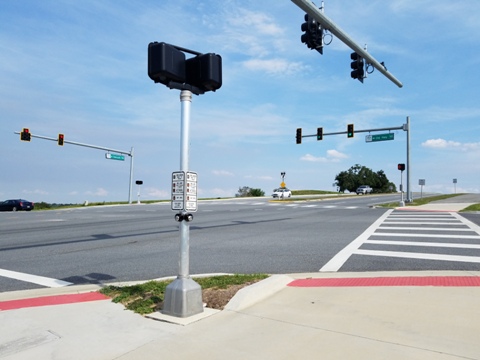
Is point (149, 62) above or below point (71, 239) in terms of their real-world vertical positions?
above

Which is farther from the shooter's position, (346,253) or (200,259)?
(346,253)

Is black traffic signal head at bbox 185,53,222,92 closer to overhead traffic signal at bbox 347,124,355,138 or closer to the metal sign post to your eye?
the metal sign post

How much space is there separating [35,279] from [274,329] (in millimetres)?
5186

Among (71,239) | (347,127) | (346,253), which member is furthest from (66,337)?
(347,127)

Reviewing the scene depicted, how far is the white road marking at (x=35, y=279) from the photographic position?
6.67 metres

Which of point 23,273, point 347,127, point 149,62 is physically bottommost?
point 23,273

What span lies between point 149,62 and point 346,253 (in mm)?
6842

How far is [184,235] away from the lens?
4531 millimetres

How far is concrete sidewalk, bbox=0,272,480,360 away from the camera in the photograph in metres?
3.45

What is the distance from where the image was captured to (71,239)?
12.8m

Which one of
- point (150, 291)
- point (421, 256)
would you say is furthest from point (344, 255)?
point (150, 291)

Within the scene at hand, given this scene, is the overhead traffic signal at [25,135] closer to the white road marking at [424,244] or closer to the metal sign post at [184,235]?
the white road marking at [424,244]

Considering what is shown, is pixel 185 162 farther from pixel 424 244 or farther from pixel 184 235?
pixel 424 244

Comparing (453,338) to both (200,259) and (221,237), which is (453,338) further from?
(221,237)
